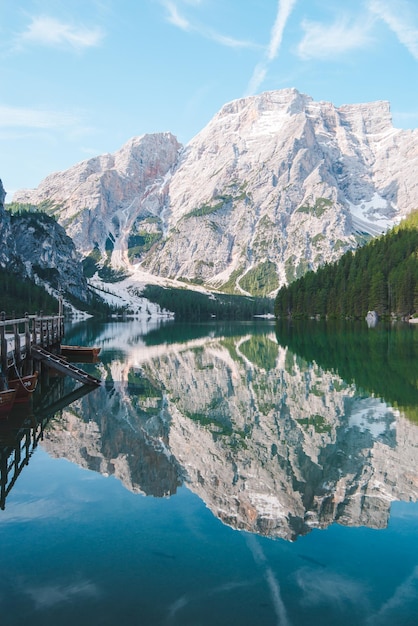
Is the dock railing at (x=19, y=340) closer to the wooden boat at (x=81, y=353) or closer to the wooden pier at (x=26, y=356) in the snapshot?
the wooden pier at (x=26, y=356)

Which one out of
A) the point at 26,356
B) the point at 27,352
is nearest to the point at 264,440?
the point at 27,352

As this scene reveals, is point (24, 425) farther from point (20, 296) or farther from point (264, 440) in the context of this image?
point (20, 296)

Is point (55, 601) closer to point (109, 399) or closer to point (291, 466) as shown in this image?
point (291, 466)

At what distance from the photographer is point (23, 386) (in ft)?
99.0

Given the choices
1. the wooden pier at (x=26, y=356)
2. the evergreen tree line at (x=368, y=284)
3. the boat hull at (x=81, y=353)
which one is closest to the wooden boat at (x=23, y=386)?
the wooden pier at (x=26, y=356)

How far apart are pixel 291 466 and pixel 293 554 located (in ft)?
22.3

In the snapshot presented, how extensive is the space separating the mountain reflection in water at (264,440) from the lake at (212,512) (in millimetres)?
99

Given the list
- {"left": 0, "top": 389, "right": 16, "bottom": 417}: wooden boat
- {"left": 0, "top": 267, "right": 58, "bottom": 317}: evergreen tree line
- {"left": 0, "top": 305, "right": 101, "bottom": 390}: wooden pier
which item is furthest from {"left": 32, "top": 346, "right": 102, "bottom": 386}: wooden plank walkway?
{"left": 0, "top": 267, "right": 58, "bottom": 317}: evergreen tree line

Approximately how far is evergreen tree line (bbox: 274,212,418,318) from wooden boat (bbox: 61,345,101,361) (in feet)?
294

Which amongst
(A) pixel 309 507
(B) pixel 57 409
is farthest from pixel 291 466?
(B) pixel 57 409

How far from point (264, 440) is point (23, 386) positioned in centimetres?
1574

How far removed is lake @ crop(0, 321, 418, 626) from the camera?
1030 centimetres

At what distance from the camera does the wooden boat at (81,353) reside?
189 ft

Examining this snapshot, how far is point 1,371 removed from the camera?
28.9 metres
